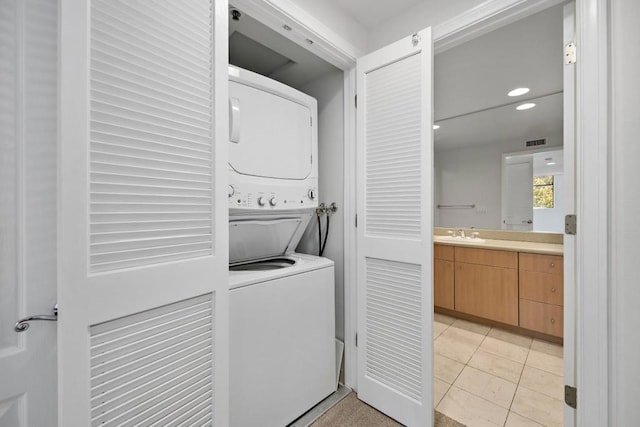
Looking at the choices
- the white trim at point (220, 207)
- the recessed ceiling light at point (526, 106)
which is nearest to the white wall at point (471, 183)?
the recessed ceiling light at point (526, 106)

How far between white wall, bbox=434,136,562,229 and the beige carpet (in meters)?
2.35

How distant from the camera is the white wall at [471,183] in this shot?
316 cm

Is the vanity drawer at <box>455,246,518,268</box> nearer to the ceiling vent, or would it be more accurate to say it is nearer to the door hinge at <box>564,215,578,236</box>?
the ceiling vent

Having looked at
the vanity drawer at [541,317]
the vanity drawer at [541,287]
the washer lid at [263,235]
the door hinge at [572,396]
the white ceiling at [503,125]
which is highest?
the white ceiling at [503,125]

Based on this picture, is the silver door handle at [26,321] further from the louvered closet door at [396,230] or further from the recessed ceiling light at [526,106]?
the recessed ceiling light at [526,106]

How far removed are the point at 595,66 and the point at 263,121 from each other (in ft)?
5.05

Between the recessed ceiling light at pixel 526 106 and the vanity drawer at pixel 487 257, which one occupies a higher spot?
the recessed ceiling light at pixel 526 106

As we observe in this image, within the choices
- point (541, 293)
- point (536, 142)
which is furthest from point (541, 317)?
point (536, 142)

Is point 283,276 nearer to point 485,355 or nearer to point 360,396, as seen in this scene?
point 360,396

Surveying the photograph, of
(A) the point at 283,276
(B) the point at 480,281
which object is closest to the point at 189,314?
(A) the point at 283,276

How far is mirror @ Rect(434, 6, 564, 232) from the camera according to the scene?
1938 millimetres

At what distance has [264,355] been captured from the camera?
1383 mm

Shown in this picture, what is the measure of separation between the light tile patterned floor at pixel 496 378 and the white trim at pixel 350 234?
23.1 inches

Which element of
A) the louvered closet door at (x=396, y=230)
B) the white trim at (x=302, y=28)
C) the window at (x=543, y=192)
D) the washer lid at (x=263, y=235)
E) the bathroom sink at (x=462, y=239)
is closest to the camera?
the white trim at (x=302, y=28)
